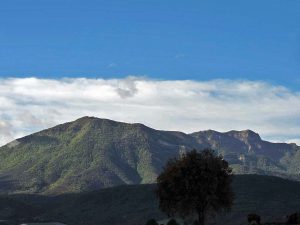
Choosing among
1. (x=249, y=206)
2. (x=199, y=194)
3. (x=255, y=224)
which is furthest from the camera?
(x=249, y=206)

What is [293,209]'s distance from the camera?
180875 mm

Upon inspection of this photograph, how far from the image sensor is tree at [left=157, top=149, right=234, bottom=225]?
83062 mm

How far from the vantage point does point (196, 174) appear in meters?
83.5

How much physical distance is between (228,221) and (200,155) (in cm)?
8453

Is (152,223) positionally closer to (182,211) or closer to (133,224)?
(182,211)

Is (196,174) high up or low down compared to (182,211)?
up

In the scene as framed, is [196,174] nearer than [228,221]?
Yes

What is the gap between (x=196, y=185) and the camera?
82.8 m

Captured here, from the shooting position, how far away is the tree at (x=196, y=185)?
8306 cm

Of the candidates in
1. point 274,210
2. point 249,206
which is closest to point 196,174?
point 274,210

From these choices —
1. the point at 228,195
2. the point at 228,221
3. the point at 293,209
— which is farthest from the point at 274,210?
the point at 228,195

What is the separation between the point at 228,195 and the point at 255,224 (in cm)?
883

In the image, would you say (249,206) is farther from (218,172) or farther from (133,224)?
(218,172)

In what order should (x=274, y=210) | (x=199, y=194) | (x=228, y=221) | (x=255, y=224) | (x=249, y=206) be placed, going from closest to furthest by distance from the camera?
(x=255, y=224), (x=199, y=194), (x=228, y=221), (x=274, y=210), (x=249, y=206)
